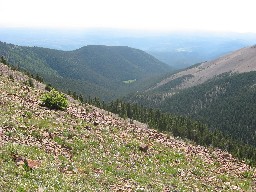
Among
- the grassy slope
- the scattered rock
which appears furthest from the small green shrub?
the scattered rock

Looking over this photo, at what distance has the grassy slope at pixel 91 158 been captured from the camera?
22547 mm

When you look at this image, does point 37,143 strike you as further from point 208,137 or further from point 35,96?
point 208,137

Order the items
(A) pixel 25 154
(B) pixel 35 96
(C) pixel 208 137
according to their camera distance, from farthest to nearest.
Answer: (C) pixel 208 137 → (B) pixel 35 96 → (A) pixel 25 154

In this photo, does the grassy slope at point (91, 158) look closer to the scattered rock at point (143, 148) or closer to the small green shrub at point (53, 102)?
the scattered rock at point (143, 148)

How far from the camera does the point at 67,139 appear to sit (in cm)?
3334

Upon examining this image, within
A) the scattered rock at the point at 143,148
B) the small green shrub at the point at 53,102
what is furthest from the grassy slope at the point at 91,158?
the small green shrub at the point at 53,102

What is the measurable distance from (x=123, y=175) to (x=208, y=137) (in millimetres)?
85160

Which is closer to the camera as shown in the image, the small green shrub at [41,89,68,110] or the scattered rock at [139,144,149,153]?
the scattered rock at [139,144,149,153]

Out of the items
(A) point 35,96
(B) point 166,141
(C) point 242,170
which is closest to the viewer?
(C) point 242,170

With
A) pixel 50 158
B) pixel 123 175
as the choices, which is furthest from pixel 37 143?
pixel 123 175

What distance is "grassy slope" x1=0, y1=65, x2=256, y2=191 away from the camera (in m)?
22.5

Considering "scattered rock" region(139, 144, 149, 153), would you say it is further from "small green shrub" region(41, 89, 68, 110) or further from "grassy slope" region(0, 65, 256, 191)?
"small green shrub" region(41, 89, 68, 110)

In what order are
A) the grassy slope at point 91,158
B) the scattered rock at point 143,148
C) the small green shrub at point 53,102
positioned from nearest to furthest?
the grassy slope at point 91,158
the scattered rock at point 143,148
the small green shrub at point 53,102

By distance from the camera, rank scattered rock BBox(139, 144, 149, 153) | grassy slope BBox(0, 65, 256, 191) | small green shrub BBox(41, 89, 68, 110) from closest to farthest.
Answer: grassy slope BBox(0, 65, 256, 191) < scattered rock BBox(139, 144, 149, 153) < small green shrub BBox(41, 89, 68, 110)
